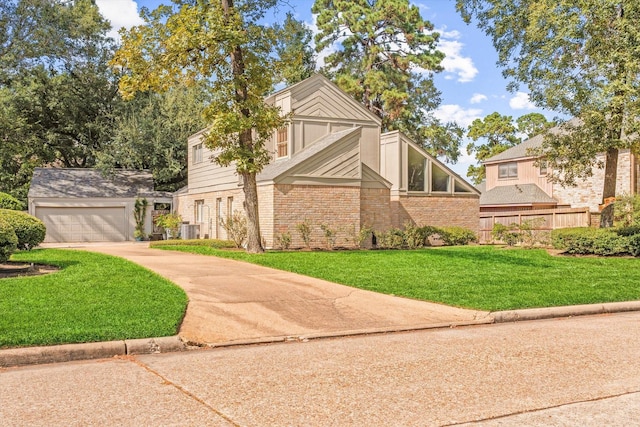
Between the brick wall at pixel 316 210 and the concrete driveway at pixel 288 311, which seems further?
the brick wall at pixel 316 210

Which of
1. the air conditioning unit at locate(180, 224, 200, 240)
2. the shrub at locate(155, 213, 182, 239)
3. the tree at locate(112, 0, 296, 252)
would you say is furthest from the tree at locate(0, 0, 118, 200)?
the tree at locate(112, 0, 296, 252)

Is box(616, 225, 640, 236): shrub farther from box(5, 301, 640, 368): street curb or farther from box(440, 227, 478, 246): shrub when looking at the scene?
box(5, 301, 640, 368): street curb

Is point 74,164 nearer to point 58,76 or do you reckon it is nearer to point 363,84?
point 58,76

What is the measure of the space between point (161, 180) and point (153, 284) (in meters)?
26.3

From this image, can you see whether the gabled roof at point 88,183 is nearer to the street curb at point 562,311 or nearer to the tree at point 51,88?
the tree at point 51,88

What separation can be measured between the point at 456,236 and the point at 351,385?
1993cm

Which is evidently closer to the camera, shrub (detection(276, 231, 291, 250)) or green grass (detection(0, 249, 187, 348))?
green grass (detection(0, 249, 187, 348))

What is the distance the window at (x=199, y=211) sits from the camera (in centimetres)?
2775

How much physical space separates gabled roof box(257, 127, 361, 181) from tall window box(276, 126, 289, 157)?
0.44 meters

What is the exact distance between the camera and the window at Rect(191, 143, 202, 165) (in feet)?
93.4

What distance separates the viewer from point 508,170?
41.4m

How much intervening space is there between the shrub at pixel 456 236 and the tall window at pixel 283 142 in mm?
7232

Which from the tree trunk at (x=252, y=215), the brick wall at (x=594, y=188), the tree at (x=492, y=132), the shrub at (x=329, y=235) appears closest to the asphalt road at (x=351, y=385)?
the tree trunk at (x=252, y=215)

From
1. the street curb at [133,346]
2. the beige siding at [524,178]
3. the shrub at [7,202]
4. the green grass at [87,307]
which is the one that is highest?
the beige siding at [524,178]
